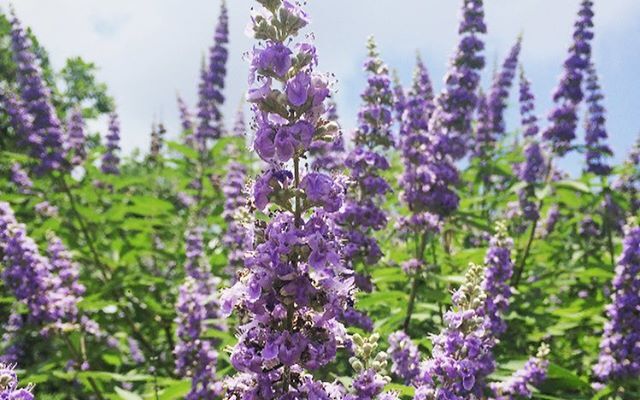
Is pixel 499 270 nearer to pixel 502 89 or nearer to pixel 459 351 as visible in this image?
pixel 459 351

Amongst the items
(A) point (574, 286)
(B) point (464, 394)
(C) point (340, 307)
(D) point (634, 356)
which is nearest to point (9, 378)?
(C) point (340, 307)

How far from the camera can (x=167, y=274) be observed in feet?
39.2

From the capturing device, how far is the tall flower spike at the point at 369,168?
23.5ft

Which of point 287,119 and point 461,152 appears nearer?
point 287,119

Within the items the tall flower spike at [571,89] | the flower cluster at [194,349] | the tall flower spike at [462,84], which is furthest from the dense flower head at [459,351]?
the tall flower spike at [571,89]

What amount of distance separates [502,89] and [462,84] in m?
4.33

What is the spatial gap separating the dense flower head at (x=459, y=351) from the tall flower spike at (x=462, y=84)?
195 inches

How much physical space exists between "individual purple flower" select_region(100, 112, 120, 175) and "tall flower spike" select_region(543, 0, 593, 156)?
8183 millimetres

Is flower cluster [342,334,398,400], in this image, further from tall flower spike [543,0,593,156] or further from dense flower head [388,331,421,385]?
tall flower spike [543,0,593,156]

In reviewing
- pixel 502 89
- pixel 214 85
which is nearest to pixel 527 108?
pixel 502 89

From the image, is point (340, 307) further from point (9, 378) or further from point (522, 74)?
point (522, 74)

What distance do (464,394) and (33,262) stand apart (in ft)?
15.3

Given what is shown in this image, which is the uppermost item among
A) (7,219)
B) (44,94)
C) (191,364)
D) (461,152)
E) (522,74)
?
(522,74)

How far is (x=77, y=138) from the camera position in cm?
1314
